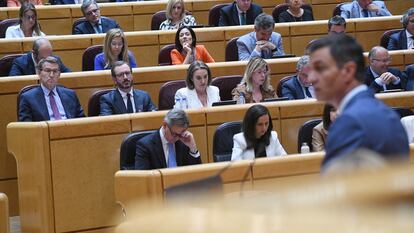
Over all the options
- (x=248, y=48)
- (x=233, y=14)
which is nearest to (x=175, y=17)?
(x=233, y=14)

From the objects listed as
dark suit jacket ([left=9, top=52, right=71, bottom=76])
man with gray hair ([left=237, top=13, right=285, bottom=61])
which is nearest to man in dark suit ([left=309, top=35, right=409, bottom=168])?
dark suit jacket ([left=9, top=52, right=71, bottom=76])

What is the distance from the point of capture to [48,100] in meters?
5.12

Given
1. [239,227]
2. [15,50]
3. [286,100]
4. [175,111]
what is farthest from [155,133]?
[239,227]

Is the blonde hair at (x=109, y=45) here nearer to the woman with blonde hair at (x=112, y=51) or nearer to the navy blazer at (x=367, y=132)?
the woman with blonde hair at (x=112, y=51)

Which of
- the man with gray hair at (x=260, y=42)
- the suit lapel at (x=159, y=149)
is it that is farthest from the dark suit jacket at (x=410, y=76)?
the suit lapel at (x=159, y=149)

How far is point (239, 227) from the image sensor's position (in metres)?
1.33

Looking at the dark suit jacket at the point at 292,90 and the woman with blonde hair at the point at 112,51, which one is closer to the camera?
the dark suit jacket at the point at 292,90

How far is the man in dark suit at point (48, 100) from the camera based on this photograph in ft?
16.4

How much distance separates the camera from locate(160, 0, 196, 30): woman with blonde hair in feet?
21.9

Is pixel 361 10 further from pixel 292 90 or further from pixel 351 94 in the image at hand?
pixel 351 94

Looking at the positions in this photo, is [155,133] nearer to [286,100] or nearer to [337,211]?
[286,100]

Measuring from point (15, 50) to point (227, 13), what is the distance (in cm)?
184

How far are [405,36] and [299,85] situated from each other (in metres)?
1.48

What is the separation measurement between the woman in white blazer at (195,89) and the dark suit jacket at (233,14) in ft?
6.08
